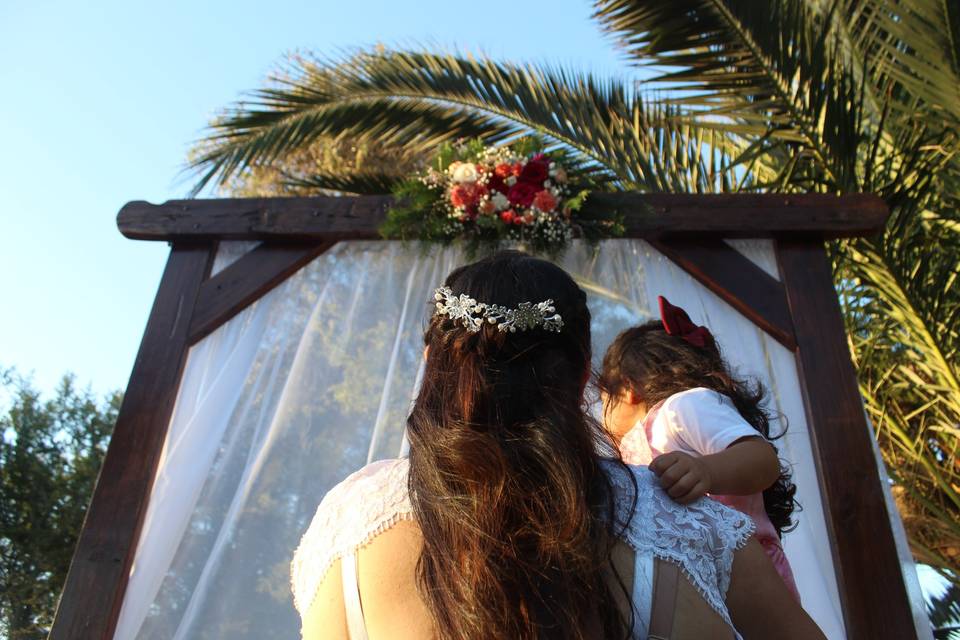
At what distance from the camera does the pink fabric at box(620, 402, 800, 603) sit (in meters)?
2.13

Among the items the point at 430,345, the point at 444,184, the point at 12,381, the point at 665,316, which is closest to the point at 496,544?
the point at 430,345

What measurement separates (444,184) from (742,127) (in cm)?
232

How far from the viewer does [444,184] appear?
4188mm

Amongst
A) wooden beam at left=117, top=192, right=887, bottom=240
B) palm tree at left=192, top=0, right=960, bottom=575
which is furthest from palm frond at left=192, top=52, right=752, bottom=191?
wooden beam at left=117, top=192, right=887, bottom=240

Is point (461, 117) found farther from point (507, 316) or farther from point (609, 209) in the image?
point (507, 316)

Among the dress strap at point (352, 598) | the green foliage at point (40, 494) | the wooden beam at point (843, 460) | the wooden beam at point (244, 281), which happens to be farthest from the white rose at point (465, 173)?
the green foliage at point (40, 494)

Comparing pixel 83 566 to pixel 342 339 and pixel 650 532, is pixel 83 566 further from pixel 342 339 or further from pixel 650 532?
pixel 650 532

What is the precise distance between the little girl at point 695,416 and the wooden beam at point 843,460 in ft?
3.60

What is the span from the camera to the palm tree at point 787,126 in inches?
201

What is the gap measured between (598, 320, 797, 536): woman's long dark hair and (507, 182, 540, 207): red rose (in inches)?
64.3

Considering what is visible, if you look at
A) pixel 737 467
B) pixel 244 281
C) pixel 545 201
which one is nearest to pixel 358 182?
pixel 244 281

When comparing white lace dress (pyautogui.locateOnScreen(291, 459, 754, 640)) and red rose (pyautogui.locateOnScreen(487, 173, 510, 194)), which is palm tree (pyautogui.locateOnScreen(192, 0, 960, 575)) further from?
white lace dress (pyautogui.locateOnScreen(291, 459, 754, 640))

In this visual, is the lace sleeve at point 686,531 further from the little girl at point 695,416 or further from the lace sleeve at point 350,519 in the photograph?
the little girl at point 695,416

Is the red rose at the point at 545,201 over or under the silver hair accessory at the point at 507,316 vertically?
over
